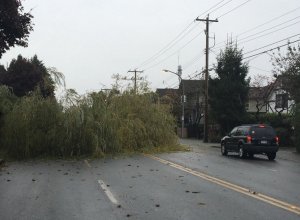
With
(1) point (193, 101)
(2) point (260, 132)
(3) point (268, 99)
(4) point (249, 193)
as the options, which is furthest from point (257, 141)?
(1) point (193, 101)

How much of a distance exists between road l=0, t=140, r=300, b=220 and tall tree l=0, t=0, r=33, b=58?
163 inches

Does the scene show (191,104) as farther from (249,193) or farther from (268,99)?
(249,193)

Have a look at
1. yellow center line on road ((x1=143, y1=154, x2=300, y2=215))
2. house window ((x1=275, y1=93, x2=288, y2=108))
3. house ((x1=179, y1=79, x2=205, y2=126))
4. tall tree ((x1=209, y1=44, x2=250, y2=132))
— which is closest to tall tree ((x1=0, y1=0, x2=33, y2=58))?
yellow center line on road ((x1=143, y1=154, x2=300, y2=215))

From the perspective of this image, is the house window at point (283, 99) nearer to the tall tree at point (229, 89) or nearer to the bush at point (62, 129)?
the tall tree at point (229, 89)

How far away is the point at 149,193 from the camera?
472 inches

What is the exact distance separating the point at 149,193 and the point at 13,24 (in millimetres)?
6306

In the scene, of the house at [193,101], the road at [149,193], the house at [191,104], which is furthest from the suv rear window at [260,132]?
the house at [193,101]

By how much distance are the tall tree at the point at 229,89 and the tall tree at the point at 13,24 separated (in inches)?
1313

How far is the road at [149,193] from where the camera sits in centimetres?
936

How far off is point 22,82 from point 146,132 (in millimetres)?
15476

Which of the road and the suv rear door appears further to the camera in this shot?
the suv rear door

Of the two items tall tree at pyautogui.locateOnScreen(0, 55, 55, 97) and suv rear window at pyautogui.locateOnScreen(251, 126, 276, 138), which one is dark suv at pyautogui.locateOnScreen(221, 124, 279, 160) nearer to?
suv rear window at pyautogui.locateOnScreen(251, 126, 276, 138)

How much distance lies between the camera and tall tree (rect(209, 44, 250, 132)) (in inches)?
1841

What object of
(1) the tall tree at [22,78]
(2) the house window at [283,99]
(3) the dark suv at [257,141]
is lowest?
(3) the dark suv at [257,141]
